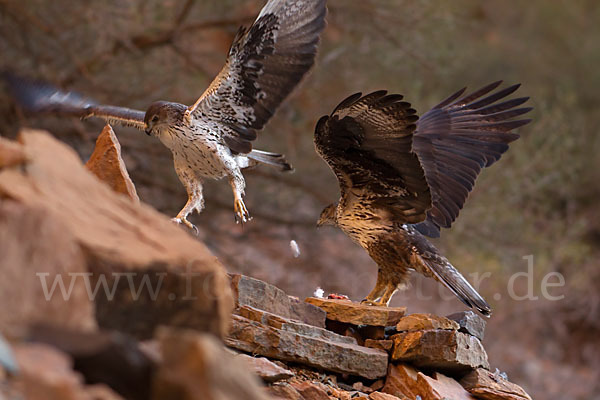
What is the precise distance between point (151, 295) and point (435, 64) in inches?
269

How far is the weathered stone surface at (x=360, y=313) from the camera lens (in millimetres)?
3998

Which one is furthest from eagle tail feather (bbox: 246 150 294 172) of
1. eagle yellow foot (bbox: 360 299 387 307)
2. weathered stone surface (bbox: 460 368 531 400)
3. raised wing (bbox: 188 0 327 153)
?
weathered stone surface (bbox: 460 368 531 400)

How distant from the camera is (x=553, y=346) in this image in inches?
453

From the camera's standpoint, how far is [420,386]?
361cm

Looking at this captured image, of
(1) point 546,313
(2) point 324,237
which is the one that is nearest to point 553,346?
(1) point 546,313

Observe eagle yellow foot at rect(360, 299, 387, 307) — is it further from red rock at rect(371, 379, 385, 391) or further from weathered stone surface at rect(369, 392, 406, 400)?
weathered stone surface at rect(369, 392, 406, 400)

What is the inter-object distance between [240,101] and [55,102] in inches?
59.2

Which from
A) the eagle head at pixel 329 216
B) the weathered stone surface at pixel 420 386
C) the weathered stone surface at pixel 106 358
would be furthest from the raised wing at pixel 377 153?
the weathered stone surface at pixel 106 358

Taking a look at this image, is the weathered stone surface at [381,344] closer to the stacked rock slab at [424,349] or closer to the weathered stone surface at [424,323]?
the stacked rock slab at [424,349]

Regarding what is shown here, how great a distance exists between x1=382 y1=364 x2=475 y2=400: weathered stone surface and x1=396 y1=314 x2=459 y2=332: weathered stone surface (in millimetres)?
222

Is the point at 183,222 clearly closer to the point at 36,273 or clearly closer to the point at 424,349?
the point at 424,349

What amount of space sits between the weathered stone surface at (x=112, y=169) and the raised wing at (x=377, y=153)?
45.2 inches

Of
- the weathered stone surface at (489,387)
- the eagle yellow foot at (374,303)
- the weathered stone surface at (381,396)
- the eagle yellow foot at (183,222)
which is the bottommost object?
the weathered stone surface at (381,396)

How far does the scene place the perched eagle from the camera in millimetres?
3850
